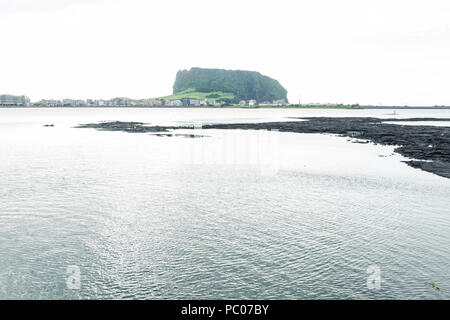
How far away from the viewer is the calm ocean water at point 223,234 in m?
15.5

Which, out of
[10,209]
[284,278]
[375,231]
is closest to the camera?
[284,278]

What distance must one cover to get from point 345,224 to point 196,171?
78.6 feet

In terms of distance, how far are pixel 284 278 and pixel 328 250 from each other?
4330 millimetres

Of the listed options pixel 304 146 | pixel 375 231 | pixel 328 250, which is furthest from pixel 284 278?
pixel 304 146

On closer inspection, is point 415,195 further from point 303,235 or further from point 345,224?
point 303,235

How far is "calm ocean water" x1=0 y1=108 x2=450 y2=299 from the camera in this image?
1555cm

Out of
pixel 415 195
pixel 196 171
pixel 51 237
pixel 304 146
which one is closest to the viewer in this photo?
pixel 51 237

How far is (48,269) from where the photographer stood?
16.9m

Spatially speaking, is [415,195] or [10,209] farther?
[415,195]

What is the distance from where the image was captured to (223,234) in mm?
21469

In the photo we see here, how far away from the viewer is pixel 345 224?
933 inches

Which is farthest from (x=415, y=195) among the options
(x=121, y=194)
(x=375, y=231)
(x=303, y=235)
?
(x=121, y=194)
